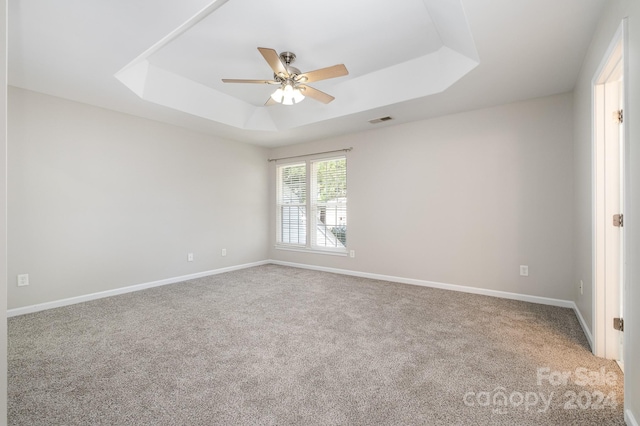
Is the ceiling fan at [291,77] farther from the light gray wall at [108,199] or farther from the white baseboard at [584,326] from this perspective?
the white baseboard at [584,326]

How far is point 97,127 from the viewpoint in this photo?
3693 millimetres

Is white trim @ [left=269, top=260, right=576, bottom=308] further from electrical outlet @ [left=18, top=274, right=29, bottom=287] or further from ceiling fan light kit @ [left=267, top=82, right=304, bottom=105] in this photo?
electrical outlet @ [left=18, top=274, right=29, bottom=287]

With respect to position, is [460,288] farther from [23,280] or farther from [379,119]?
[23,280]

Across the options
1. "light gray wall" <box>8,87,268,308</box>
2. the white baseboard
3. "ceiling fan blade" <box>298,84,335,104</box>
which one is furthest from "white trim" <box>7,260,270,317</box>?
the white baseboard

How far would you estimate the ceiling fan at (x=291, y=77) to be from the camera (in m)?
2.51

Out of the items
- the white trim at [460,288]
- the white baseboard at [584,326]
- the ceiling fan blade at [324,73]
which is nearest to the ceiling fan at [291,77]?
the ceiling fan blade at [324,73]

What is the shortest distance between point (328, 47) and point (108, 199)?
3424mm

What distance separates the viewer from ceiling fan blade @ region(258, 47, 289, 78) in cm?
229

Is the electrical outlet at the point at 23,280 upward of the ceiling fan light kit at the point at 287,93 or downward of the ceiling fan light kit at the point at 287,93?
downward

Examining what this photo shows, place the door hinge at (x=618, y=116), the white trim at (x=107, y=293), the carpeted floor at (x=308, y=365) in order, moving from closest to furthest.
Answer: the carpeted floor at (x=308, y=365)
the door hinge at (x=618, y=116)
the white trim at (x=107, y=293)

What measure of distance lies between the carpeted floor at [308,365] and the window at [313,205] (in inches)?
77.9

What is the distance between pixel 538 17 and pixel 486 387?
2560 mm

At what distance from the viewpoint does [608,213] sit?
7.07ft

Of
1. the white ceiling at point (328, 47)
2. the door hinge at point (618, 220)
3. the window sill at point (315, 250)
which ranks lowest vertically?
the window sill at point (315, 250)
